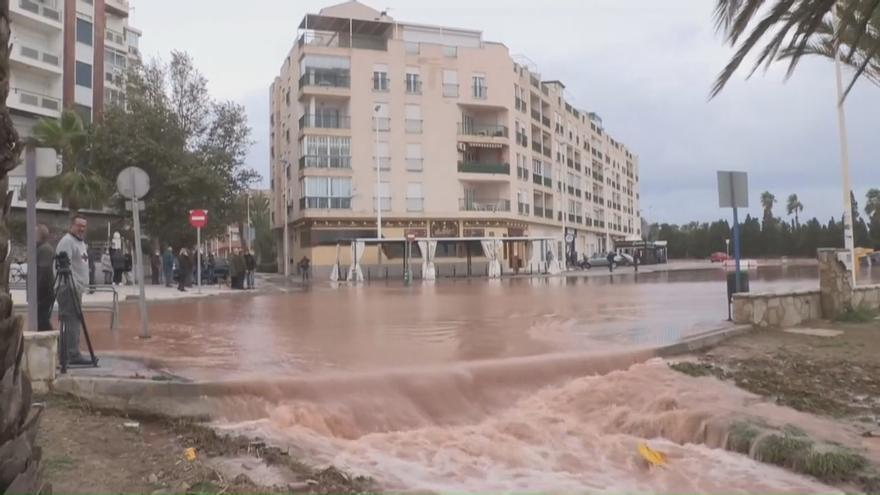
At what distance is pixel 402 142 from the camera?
51.8m

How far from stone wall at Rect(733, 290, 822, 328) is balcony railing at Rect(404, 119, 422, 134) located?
42.0m

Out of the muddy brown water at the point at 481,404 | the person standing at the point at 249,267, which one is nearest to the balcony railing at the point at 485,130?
the person standing at the point at 249,267

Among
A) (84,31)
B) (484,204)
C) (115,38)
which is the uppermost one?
(115,38)

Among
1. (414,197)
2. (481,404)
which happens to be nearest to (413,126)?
(414,197)

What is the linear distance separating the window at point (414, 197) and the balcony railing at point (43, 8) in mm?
25123

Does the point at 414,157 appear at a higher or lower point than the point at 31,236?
higher

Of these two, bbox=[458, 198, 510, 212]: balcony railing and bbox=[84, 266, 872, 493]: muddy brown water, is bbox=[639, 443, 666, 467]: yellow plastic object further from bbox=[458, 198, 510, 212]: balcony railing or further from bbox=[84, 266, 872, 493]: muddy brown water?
bbox=[458, 198, 510, 212]: balcony railing

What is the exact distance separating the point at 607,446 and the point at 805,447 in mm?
1455

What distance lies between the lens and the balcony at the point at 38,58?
1459 inches

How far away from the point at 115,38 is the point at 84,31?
500 cm

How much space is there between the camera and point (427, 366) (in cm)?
759

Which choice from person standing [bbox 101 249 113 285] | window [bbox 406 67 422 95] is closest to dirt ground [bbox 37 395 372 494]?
person standing [bbox 101 249 113 285]

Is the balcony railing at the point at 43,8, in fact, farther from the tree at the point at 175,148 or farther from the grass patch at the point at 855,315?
the grass patch at the point at 855,315

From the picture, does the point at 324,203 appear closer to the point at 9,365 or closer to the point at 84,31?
the point at 84,31
